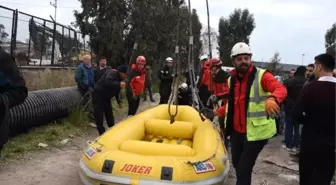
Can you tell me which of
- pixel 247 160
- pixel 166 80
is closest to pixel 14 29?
pixel 166 80

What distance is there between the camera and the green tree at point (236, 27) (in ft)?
141

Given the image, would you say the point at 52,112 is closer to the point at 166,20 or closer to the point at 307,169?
the point at 307,169

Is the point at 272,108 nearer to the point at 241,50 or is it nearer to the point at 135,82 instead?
the point at 241,50

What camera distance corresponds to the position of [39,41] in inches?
473

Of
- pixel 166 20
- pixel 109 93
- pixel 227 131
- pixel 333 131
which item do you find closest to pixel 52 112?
pixel 109 93

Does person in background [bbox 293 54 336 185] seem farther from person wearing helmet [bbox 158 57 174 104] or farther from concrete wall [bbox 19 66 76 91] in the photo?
concrete wall [bbox 19 66 76 91]

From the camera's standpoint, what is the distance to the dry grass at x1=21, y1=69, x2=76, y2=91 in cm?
948

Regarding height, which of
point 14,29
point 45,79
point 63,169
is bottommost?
point 63,169

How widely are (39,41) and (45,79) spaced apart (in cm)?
230

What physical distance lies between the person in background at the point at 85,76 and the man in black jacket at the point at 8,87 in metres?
5.75

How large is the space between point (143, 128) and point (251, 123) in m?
1.89

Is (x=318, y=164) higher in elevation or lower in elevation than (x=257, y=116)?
lower

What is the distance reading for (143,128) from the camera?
198 inches

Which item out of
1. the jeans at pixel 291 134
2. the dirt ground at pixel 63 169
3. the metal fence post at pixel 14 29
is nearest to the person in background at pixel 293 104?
the jeans at pixel 291 134
